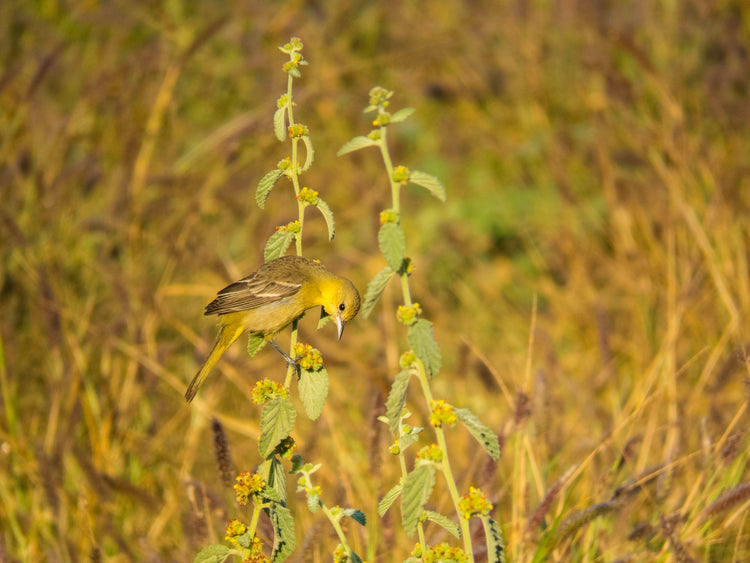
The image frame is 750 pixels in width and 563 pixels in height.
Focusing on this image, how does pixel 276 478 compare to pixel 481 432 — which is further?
pixel 276 478

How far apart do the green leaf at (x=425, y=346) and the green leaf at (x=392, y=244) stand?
11cm

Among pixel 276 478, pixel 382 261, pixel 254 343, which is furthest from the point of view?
pixel 382 261

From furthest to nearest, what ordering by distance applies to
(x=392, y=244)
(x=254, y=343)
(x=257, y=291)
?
1. (x=257, y=291)
2. (x=254, y=343)
3. (x=392, y=244)

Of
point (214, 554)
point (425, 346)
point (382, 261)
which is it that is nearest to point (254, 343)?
point (214, 554)

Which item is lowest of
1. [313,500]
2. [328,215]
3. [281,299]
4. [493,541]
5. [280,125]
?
[493,541]

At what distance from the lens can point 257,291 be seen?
2359 millimetres

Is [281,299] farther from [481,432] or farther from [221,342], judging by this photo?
[481,432]

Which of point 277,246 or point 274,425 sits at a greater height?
point 277,246

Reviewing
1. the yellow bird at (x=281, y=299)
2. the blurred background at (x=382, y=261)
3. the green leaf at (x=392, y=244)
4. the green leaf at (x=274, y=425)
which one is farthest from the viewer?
the blurred background at (x=382, y=261)

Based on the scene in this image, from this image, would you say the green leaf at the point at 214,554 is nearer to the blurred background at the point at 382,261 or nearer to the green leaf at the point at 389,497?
the green leaf at the point at 389,497

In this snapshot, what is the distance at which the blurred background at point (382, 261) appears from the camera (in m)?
2.89

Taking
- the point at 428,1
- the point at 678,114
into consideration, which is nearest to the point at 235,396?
the point at 678,114

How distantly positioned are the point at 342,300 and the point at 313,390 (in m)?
0.79

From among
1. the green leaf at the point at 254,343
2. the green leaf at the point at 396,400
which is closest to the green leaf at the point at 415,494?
the green leaf at the point at 396,400
